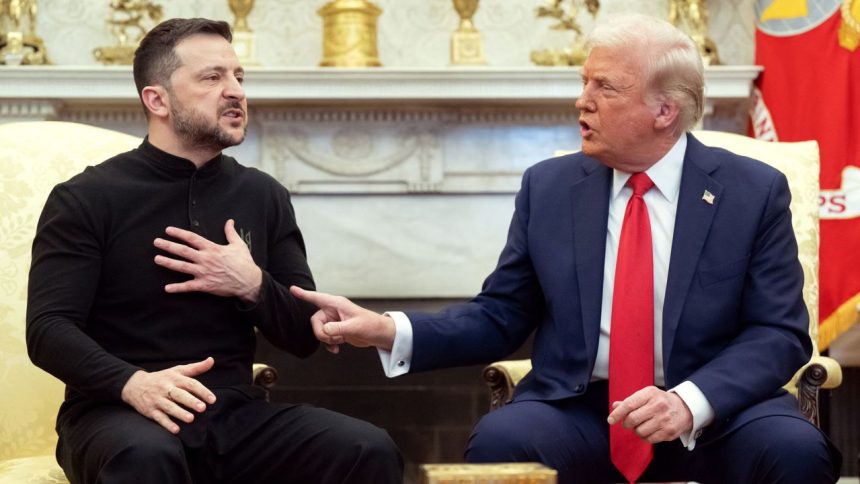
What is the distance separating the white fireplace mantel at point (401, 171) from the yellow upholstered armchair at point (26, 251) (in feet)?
4.88

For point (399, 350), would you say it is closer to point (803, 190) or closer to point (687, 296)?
point (687, 296)

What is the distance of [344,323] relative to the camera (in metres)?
2.54

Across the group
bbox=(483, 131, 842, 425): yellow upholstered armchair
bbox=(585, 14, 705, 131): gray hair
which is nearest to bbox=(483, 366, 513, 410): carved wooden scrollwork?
bbox=(483, 131, 842, 425): yellow upholstered armchair

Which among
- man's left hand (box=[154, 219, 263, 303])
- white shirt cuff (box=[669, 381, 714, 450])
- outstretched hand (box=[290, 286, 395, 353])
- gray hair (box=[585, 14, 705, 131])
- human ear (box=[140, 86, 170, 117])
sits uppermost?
gray hair (box=[585, 14, 705, 131])

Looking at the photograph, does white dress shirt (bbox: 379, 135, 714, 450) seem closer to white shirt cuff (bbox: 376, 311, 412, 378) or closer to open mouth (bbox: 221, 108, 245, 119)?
white shirt cuff (bbox: 376, 311, 412, 378)

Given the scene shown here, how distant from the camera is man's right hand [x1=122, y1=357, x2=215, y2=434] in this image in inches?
93.9

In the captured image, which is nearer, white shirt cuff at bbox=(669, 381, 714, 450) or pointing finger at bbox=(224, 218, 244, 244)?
white shirt cuff at bbox=(669, 381, 714, 450)

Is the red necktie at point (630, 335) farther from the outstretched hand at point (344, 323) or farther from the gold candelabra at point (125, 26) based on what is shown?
the gold candelabra at point (125, 26)

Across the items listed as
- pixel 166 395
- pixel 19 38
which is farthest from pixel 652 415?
pixel 19 38

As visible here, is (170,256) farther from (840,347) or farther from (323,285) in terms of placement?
(840,347)

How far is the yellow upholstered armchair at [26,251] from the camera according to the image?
2.87m

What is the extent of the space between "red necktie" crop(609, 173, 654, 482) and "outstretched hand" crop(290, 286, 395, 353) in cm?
47

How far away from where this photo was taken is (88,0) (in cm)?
467

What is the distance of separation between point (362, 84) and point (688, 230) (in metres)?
2.05
